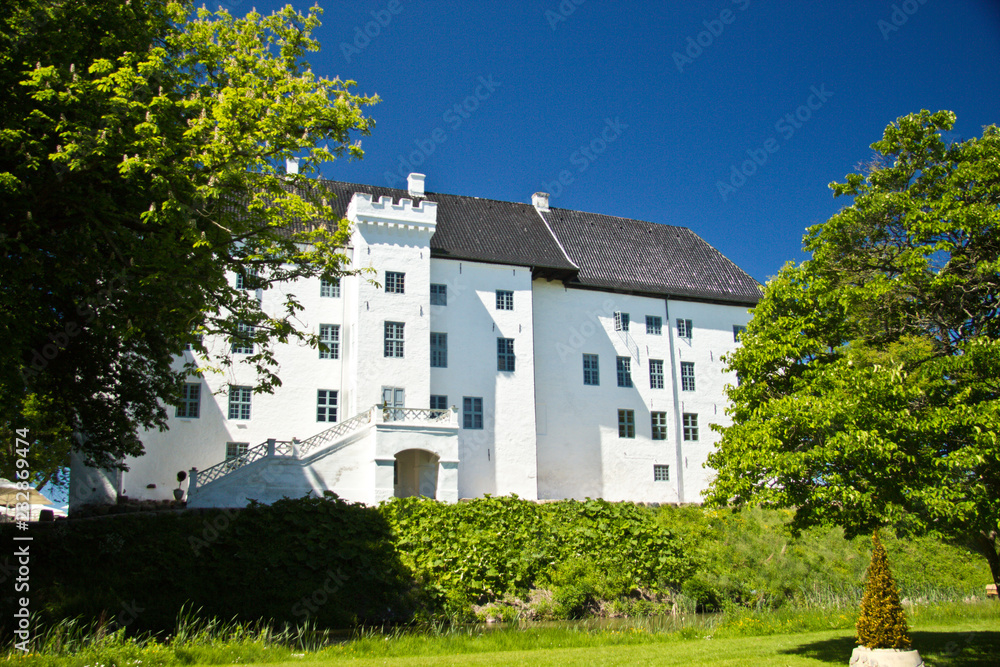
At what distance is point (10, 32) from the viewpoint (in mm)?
11086

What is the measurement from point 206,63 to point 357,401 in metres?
14.0

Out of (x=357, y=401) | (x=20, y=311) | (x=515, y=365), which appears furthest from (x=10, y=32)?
(x=515, y=365)

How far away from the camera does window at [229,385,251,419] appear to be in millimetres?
24902

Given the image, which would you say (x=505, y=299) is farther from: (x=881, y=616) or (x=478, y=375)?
(x=881, y=616)

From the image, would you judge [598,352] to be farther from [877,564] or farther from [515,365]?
[877,564]

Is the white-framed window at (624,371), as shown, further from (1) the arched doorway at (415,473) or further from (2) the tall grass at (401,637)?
(2) the tall grass at (401,637)

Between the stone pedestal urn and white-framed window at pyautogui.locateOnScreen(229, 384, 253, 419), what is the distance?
Answer: 20.6 metres

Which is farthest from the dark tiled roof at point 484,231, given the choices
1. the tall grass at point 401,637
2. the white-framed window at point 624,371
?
the tall grass at point 401,637

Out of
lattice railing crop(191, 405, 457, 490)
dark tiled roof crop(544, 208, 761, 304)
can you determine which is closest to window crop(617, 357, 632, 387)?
dark tiled roof crop(544, 208, 761, 304)

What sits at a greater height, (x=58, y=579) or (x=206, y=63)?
(x=206, y=63)

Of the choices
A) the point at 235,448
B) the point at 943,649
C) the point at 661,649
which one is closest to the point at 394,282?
the point at 235,448

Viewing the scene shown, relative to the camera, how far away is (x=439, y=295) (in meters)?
28.4

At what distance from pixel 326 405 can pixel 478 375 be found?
5717mm

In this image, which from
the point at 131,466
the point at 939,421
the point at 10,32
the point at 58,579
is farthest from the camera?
the point at 131,466
